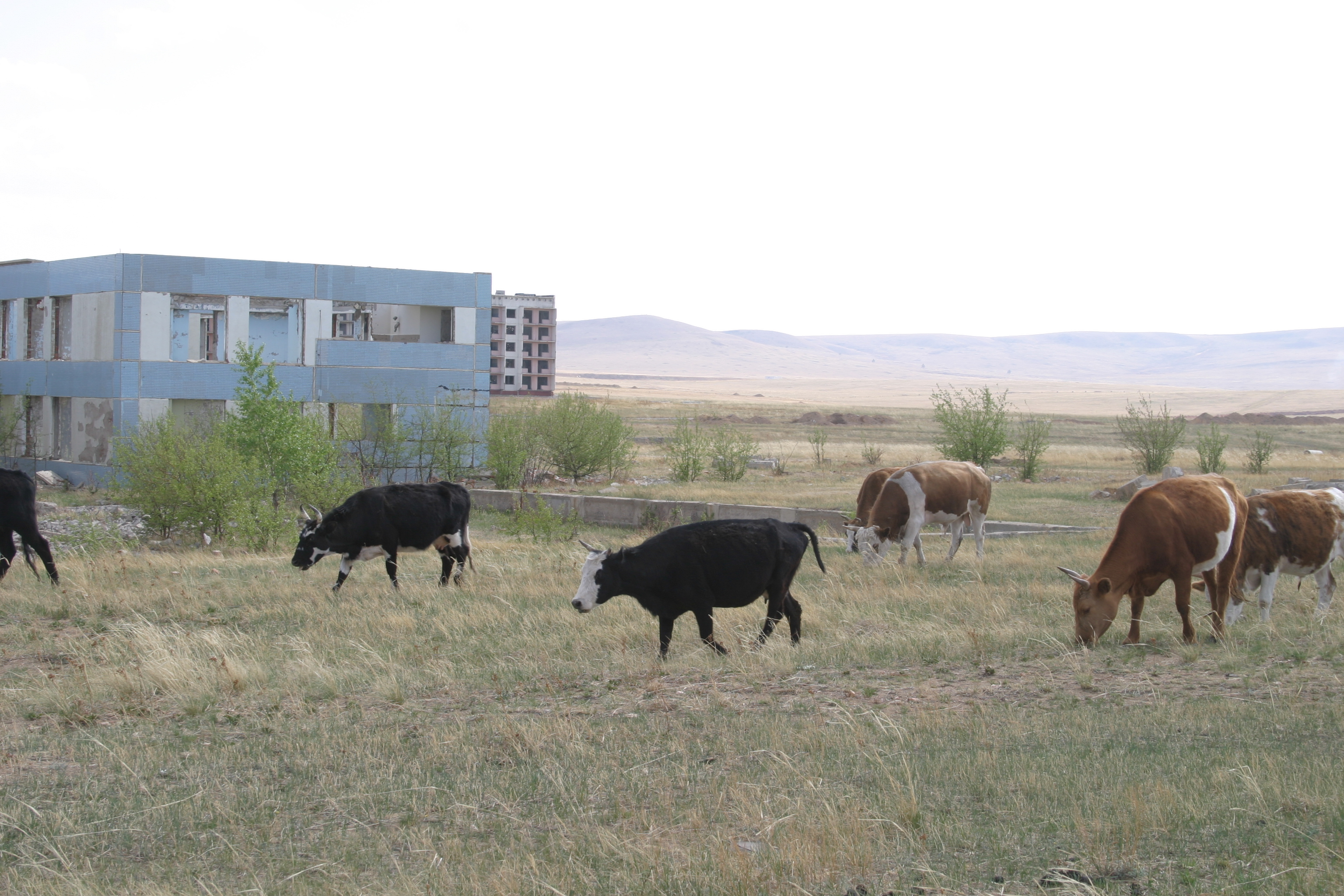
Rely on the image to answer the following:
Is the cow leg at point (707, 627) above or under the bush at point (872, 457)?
under

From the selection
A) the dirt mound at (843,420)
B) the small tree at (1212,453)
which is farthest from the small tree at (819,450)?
the dirt mound at (843,420)

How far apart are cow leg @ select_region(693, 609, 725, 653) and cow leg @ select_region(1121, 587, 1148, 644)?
3.83 meters

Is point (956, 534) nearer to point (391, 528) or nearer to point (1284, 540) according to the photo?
point (1284, 540)

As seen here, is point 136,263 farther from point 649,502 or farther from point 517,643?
point 517,643

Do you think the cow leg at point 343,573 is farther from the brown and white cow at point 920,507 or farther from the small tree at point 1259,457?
the small tree at point 1259,457

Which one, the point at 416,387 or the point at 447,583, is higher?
the point at 416,387

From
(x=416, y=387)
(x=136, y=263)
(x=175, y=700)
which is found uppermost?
(x=136, y=263)

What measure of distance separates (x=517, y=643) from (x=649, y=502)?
54.0 ft

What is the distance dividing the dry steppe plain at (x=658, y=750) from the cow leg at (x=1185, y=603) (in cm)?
23

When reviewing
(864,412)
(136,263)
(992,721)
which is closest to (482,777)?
(992,721)

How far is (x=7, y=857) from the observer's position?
19.3 feet

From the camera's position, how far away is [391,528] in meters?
16.0

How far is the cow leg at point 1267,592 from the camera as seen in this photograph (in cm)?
1195

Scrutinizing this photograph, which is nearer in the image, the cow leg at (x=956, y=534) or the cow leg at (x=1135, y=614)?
the cow leg at (x=1135, y=614)
